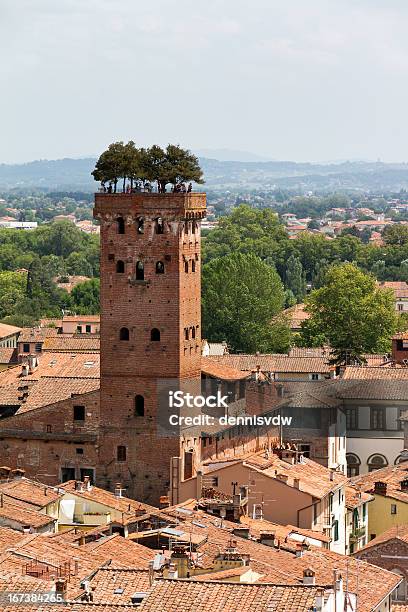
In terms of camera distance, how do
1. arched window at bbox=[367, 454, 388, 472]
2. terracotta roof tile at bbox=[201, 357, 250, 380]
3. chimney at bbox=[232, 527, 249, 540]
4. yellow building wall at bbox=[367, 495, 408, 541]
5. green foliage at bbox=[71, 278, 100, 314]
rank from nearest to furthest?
chimney at bbox=[232, 527, 249, 540], yellow building wall at bbox=[367, 495, 408, 541], terracotta roof tile at bbox=[201, 357, 250, 380], arched window at bbox=[367, 454, 388, 472], green foliage at bbox=[71, 278, 100, 314]

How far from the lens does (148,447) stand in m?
50.3

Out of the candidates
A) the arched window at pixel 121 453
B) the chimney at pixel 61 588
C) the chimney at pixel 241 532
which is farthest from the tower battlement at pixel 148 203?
the chimney at pixel 61 588

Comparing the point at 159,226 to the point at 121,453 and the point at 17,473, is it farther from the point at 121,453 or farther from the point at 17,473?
the point at 17,473

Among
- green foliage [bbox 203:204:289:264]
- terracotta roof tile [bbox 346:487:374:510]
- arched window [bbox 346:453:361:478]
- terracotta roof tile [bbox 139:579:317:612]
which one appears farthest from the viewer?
green foliage [bbox 203:204:289:264]

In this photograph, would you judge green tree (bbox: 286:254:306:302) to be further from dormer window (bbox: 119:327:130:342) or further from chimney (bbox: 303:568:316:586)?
chimney (bbox: 303:568:316:586)

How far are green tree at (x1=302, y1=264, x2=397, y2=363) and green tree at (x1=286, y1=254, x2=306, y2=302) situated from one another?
33268 mm

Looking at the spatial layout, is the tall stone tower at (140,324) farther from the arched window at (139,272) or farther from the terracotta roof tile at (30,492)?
the terracotta roof tile at (30,492)

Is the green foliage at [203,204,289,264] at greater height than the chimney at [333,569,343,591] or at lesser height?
lesser

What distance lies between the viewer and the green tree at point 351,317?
87000 mm

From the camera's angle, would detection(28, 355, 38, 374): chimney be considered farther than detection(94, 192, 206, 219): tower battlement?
Yes

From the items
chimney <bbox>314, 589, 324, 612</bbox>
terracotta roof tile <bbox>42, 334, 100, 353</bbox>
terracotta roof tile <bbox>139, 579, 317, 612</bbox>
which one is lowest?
terracotta roof tile <bbox>42, 334, 100, 353</bbox>

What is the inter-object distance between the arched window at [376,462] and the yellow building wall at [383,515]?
38.6 ft

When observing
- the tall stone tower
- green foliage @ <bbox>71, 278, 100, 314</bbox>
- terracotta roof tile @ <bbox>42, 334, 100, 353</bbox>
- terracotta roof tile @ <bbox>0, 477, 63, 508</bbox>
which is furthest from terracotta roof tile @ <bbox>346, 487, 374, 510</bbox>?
green foliage @ <bbox>71, 278, 100, 314</bbox>

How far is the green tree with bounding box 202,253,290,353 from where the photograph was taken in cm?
8762
